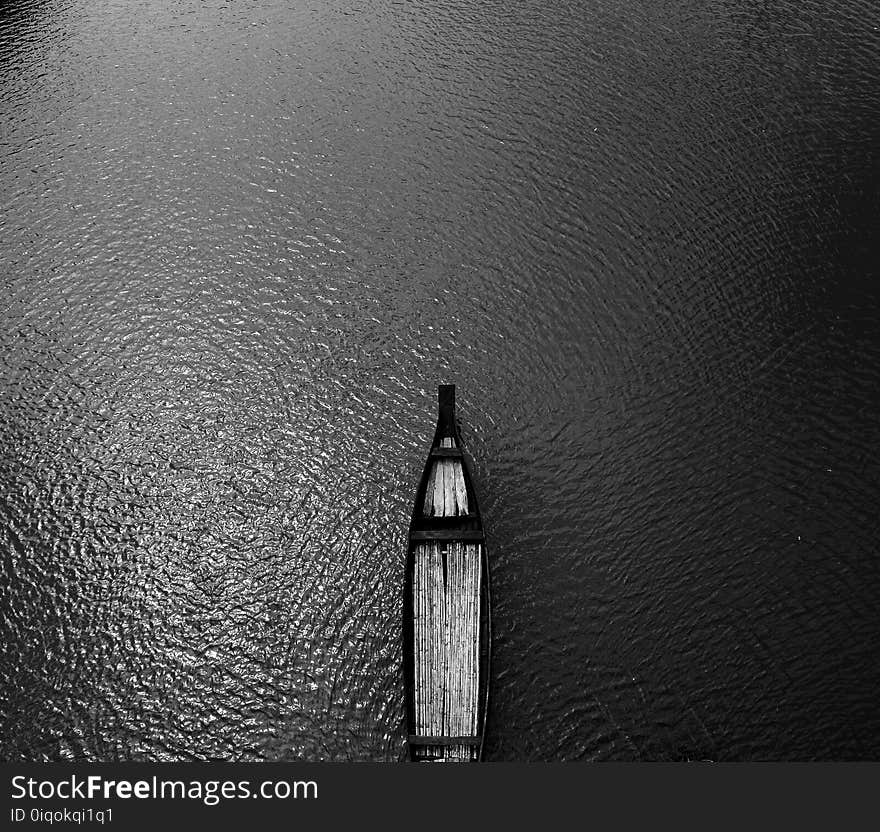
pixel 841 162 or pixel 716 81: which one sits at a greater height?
pixel 716 81

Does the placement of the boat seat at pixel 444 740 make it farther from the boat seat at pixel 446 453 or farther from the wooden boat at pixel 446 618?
the boat seat at pixel 446 453

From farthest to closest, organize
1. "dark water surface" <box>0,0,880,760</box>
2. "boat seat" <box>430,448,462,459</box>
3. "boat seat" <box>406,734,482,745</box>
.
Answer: "boat seat" <box>430,448,462,459</box> → "dark water surface" <box>0,0,880,760</box> → "boat seat" <box>406,734,482,745</box>

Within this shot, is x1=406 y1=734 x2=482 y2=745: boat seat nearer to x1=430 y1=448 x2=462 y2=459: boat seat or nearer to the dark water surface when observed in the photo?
the dark water surface

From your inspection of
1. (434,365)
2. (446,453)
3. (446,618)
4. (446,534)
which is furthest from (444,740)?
(434,365)

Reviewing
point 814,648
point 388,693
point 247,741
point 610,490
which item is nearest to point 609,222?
point 610,490

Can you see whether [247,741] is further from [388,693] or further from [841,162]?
[841,162]

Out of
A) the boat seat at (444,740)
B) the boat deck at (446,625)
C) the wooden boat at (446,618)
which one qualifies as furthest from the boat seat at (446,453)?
the boat seat at (444,740)

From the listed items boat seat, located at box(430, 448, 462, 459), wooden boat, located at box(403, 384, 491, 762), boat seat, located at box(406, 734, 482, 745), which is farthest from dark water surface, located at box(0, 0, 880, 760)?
boat seat, located at box(430, 448, 462, 459)
